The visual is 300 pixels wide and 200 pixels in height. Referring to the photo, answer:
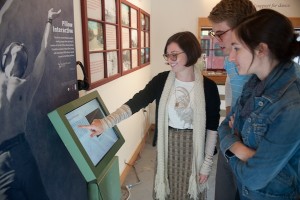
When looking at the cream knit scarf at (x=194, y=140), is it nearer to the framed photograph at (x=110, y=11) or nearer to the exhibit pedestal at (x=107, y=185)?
the exhibit pedestal at (x=107, y=185)

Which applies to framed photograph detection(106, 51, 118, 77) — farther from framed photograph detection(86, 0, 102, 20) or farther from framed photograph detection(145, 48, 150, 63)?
framed photograph detection(145, 48, 150, 63)

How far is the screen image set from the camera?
1.13m

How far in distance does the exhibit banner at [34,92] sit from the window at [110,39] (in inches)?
15.9

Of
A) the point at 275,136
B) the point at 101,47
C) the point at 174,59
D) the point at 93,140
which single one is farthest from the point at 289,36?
the point at 101,47

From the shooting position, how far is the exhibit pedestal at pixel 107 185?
119 centimetres

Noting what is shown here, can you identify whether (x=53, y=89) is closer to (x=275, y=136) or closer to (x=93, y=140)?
(x=93, y=140)

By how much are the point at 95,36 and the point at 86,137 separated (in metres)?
0.95

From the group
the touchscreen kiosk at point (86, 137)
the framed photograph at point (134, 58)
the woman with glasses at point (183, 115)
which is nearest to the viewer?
the touchscreen kiosk at point (86, 137)

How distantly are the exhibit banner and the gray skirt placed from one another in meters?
A: 0.67

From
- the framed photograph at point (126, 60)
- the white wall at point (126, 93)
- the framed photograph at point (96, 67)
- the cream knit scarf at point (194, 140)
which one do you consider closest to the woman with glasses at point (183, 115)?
the cream knit scarf at point (194, 140)

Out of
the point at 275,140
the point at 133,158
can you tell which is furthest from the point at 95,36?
the point at 133,158

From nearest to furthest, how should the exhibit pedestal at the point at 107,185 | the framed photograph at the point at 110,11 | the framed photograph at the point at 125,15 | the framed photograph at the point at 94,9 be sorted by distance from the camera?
the exhibit pedestal at the point at 107,185 → the framed photograph at the point at 94,9 → the framed photograph at the point at 110,11 → the framed photograph at the point at 125,15

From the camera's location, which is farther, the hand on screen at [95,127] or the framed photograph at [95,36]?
the framed photograph at [95,36]

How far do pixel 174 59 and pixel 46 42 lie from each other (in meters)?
0.76
